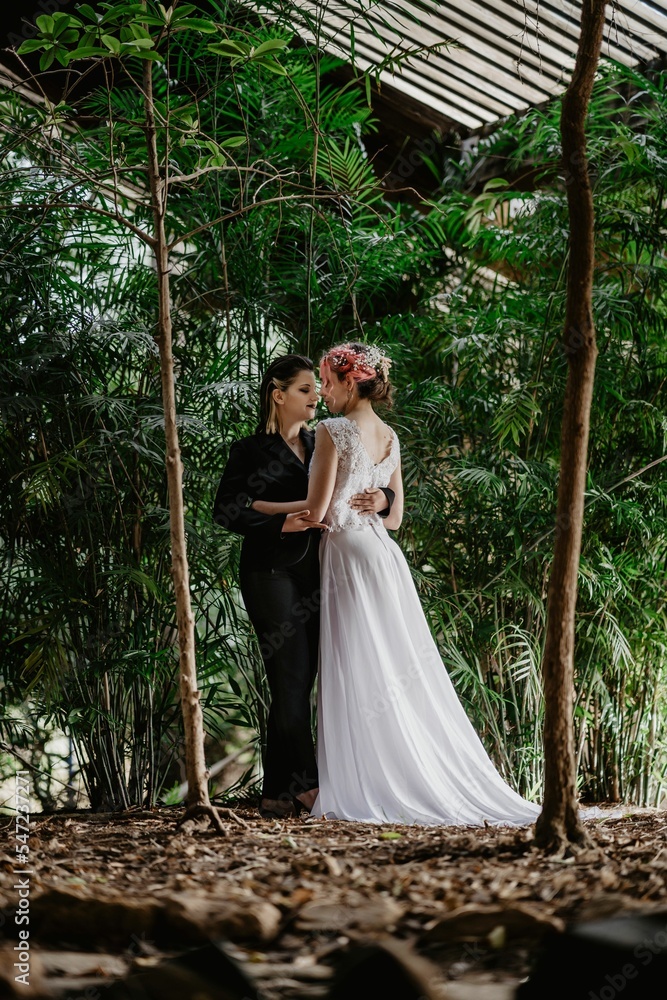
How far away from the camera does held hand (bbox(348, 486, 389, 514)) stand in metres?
3.93

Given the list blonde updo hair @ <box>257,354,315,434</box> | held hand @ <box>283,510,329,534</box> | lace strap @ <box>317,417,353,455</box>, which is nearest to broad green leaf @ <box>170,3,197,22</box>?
blonde updo hair @ <box>257,354,315,434</box>

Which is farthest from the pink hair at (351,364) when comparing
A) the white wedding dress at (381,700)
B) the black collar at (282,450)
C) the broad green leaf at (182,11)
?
the broad green leaf at (182,11)

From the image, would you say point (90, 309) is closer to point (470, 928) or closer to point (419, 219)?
point (419, 219)

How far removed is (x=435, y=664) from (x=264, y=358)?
167 cm

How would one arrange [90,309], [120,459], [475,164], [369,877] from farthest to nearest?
[475,164] < [90,309] < [120,459] < [369,877]

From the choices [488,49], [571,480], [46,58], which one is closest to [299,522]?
[571,480]

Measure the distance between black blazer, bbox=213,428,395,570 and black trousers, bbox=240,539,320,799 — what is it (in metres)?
0.07

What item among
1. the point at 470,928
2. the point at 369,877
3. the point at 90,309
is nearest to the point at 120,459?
the point at 90,309

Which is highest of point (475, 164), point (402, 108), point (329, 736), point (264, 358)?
point (402, 108)

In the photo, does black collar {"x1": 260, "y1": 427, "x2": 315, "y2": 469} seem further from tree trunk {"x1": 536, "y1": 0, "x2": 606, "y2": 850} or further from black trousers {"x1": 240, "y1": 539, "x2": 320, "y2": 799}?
tree trunk {"x1": 536, "y1": 0, "x2": 606, "y2": 850}

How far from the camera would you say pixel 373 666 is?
3730mm

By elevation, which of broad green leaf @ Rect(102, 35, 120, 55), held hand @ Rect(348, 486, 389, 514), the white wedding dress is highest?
broad green leaf @ Rect(102, 35, 120, 55)

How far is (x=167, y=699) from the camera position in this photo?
4.32 m

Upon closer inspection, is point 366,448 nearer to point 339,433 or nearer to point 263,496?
point 339,433
